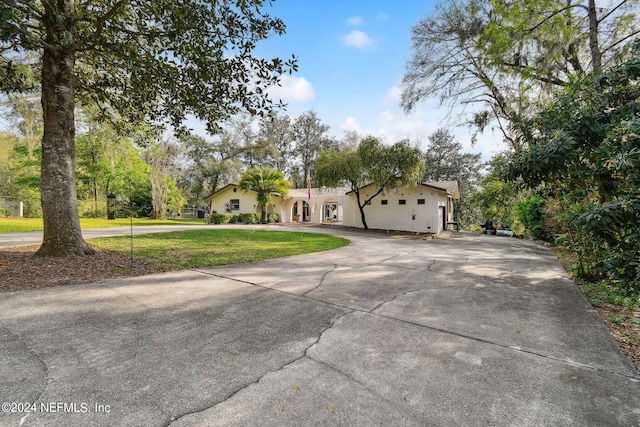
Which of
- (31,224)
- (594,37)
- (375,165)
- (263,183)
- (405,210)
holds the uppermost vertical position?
(594,37)

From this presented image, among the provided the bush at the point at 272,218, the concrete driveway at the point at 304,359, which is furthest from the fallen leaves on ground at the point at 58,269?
the bush at the point at 272,218

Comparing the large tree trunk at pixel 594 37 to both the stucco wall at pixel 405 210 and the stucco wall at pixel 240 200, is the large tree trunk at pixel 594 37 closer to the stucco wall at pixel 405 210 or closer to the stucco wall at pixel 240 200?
the stucco wall at pixel 405 210

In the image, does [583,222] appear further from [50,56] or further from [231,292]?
[50,56]

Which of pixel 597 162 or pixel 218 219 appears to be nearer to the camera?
pixel 597 162

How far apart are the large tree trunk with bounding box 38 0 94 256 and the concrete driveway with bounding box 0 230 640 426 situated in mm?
2514

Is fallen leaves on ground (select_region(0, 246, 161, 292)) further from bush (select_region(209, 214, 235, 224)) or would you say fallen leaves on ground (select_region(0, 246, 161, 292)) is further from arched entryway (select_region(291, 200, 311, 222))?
arched entryway (select_region(291, 200, 311, 222))

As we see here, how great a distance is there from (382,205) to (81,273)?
16.6 metres

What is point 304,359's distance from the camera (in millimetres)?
2484

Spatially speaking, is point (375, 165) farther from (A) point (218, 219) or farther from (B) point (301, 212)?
(A) point (218, 219)

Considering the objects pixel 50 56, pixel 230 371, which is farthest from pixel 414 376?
pixel 50 56

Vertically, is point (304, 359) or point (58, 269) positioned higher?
point (58, 269)

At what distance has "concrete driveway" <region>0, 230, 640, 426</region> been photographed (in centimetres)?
183

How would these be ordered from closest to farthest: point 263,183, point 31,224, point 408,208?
1. point 31,224
2. point 408,208
3. point 263,183

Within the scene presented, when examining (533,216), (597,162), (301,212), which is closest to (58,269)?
(597,162)
